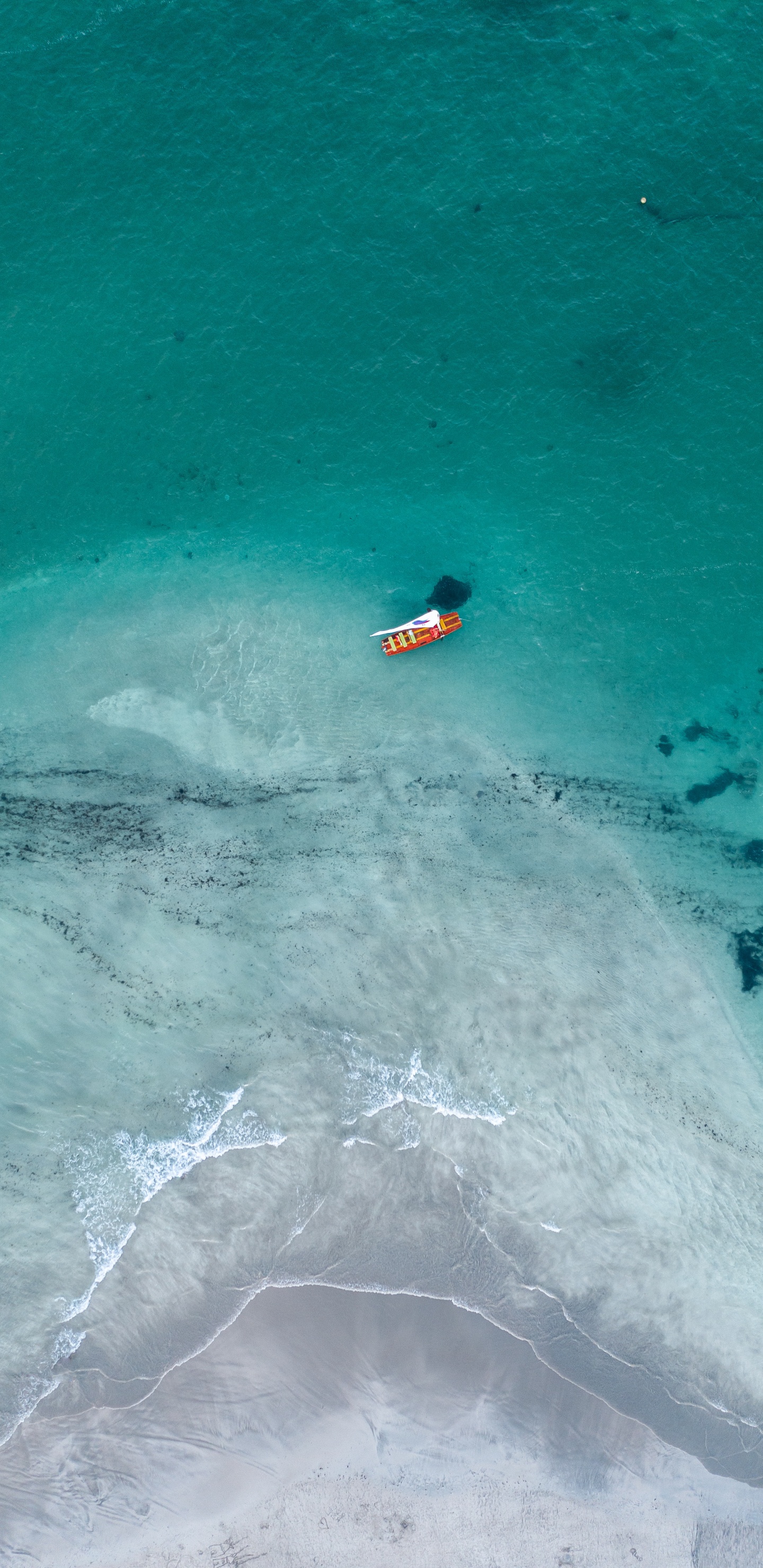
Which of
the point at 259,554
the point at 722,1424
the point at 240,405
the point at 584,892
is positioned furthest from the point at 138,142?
the point at 722,1424

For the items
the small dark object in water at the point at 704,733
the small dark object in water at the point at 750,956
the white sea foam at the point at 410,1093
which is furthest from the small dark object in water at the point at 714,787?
the white sea foam at the point at 410,1093

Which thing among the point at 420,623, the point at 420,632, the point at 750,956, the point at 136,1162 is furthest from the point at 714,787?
the point at 136,1162

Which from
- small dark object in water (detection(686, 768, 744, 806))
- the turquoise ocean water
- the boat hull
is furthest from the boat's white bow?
small dark object in water (detection(686, 768, 744, 806))

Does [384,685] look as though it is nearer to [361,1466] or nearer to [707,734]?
[707,734]

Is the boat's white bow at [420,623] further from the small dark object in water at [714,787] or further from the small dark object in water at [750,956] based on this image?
the small dark object in water at [750,956]

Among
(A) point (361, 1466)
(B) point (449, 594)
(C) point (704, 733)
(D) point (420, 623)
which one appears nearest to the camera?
(A) point (361, 1466)

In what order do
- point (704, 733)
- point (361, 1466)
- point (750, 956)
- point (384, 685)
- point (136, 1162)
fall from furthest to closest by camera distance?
point (704, 733), point (384, 685), point (750, 956), point (136, 1162), point (361, 1466)
